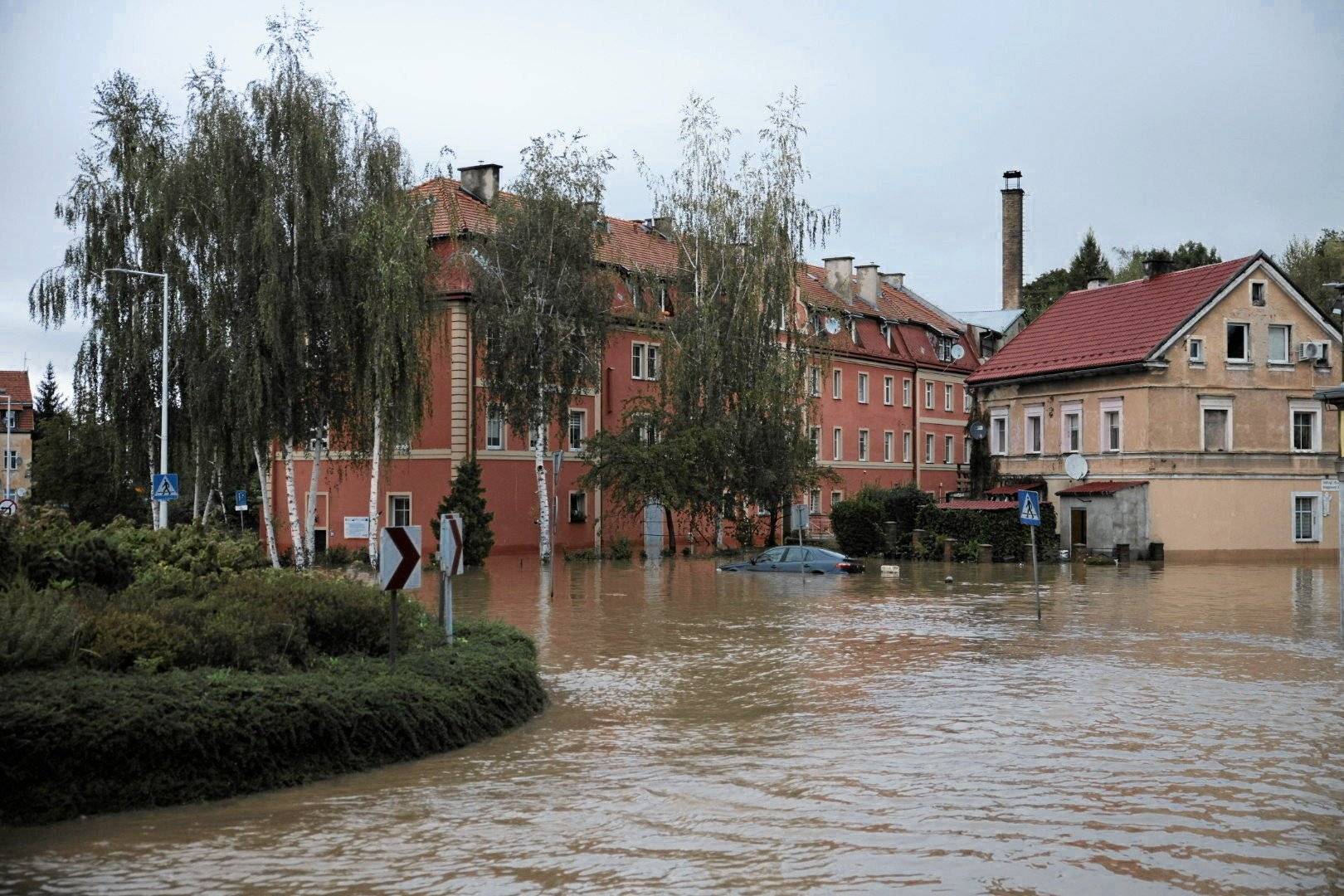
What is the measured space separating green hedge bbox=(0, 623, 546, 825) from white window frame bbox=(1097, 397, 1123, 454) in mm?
43001

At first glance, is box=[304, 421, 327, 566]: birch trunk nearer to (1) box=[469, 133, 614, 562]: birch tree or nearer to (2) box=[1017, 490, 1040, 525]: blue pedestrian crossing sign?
(1) box=[469, 133, 614, 562]: birch tree

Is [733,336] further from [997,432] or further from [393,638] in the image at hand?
[393,638]

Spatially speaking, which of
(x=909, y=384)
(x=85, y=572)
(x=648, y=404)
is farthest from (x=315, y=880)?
(x=909, y=384)

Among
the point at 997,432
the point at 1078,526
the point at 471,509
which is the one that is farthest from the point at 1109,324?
the point at 471,509

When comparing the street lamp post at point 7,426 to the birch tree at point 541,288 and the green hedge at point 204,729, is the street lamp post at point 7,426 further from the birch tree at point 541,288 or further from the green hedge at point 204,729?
the green hedge at point 204,729

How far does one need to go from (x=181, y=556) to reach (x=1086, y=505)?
134 ft

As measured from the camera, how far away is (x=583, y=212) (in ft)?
158

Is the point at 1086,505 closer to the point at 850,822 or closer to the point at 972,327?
the point at 972,327

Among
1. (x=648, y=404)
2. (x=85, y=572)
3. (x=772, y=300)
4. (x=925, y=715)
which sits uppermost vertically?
(x=772, y=300)

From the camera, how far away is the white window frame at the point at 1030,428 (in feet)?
187

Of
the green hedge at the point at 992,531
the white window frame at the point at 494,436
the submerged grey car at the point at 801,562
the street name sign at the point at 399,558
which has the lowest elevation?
the submerged grey car at the point at 801,562

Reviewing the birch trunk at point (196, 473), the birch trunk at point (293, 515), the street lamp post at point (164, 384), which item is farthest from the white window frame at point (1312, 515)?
the street lamp post at point (164, 384)

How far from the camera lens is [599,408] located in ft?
190

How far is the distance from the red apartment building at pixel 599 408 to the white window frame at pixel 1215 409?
44.6 feet
